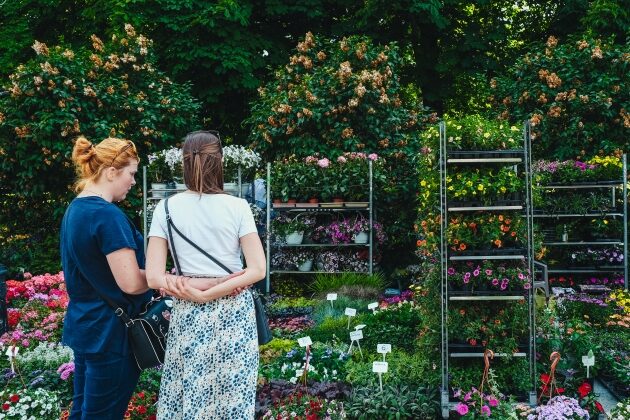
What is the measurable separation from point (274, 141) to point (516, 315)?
21.8 ft

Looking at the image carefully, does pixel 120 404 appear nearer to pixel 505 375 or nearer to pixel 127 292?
pixel 127 292

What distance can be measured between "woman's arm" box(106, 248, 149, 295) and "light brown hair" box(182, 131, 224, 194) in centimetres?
39

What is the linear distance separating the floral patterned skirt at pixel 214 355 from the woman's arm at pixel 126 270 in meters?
0.20

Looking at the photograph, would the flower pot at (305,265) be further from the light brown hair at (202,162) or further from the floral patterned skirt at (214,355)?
the light brown hair at (202,162)

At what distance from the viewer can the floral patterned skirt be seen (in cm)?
292

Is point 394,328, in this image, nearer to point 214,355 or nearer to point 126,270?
point 214,355

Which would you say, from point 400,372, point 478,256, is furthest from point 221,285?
point 400,372

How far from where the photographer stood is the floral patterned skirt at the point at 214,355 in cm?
292

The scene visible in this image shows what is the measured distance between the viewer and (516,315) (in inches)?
189

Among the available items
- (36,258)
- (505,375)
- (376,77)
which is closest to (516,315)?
(505,375)

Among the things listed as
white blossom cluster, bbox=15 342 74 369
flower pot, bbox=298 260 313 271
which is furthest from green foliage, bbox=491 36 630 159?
white blossom cluster, bbox=15 342 74 369

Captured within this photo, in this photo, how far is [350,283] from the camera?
8.66 m

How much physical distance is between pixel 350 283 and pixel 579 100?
15.6ft

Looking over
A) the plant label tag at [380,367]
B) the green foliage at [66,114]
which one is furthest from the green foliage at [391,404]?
the green foliage at [66,114]
